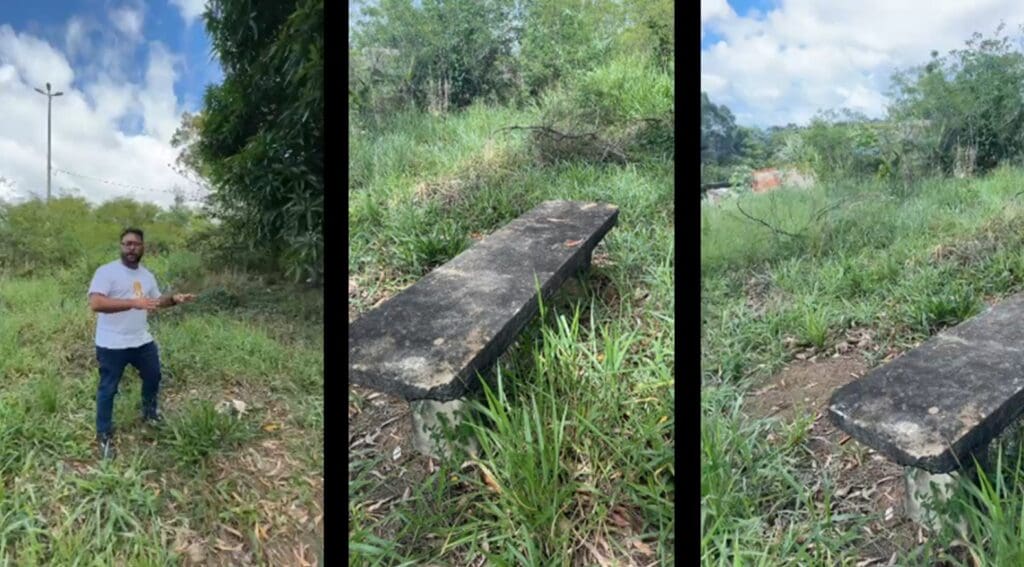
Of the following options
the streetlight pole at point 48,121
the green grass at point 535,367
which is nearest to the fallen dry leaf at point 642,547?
the green grass at point 535,367

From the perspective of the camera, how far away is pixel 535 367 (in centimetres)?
179

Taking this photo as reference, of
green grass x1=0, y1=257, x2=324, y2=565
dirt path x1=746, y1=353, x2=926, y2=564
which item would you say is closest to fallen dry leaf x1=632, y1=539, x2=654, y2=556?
dirt path x1=746, y1=353, x2=926, y2=564

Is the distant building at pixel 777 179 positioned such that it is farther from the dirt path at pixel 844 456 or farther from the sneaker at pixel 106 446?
the sneaker at pixel 106 446

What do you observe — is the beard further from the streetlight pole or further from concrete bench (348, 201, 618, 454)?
concrete bench (348, 201, 618, 454)

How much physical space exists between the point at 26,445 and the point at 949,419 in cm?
187

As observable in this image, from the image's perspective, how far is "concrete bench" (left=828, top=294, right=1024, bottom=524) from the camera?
1585 millimetres

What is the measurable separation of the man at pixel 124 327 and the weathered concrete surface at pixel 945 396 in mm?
1467

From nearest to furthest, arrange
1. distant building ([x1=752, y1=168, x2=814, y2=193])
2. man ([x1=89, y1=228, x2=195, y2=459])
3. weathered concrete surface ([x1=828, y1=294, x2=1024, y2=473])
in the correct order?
weathered concrete surface ([x1=828, y1=294, x2=1024, y2=473]) → man ([x1=89, y1=228, x2=195, y2=459]) → distant building ([x1=752, y1=168, x2=814, y2=193])

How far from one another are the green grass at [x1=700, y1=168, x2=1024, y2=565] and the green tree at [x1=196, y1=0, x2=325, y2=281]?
90 cm

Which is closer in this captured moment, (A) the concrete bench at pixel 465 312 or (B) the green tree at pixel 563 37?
(A) the concrete bench at pixel 465 312

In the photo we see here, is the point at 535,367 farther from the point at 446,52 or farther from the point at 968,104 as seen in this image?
the point at 968,104

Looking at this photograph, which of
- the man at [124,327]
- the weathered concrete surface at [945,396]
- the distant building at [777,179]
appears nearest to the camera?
the weathered concrete surface at [945,396]

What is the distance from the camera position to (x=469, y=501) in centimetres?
172

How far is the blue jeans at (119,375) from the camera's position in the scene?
1682mm
